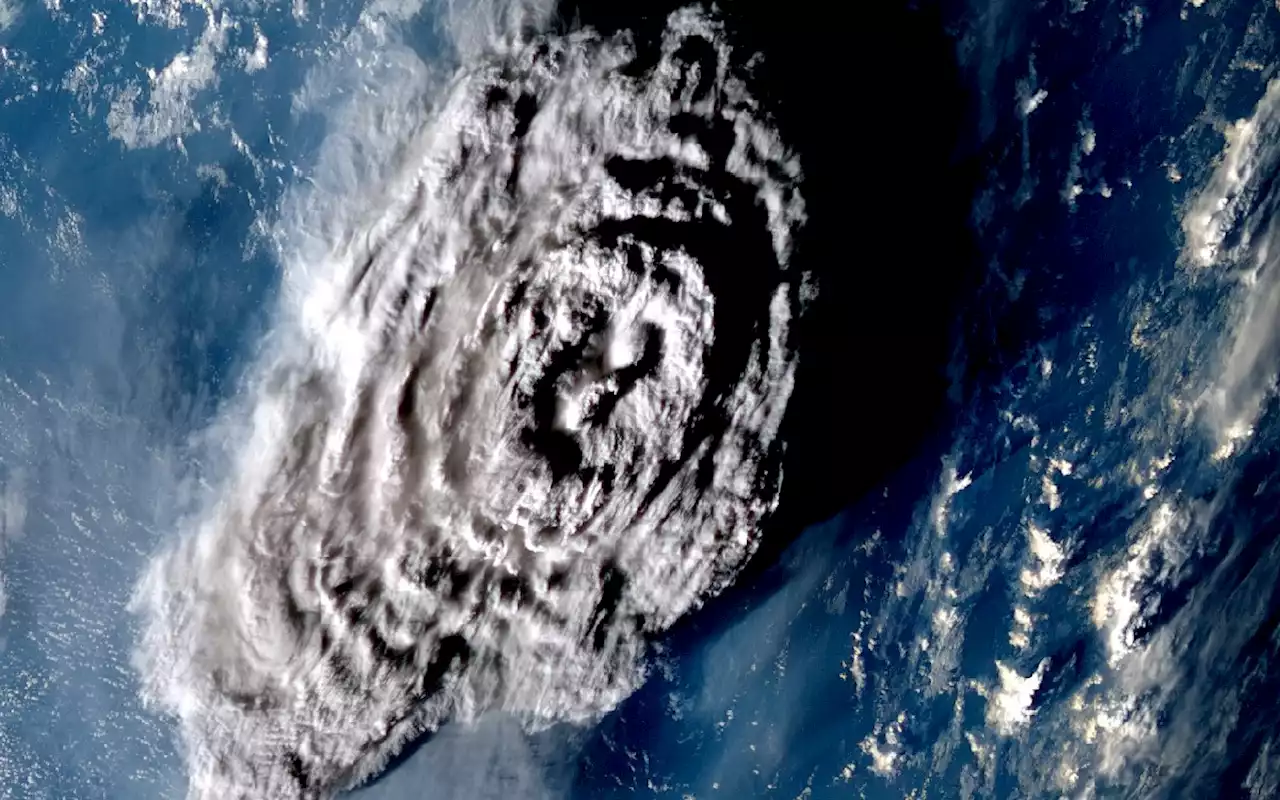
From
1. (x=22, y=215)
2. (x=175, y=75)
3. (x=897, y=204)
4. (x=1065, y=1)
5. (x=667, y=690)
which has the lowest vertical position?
(x=667, y=690)

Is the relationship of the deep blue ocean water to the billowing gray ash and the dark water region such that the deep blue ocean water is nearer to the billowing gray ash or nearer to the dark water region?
the dark water region

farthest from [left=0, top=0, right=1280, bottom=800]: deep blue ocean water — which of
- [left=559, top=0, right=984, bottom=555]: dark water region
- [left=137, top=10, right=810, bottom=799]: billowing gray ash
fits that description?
[left=137, top=10, right=810, bottom=799]: billowing gray ash

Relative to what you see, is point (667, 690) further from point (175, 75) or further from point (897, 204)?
point (175, 75)

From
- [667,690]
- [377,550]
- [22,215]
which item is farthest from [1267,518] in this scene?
[22,215]

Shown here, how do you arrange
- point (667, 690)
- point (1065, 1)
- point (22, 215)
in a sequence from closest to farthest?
point (22, 215), point (1065, 1), point (667, 690)

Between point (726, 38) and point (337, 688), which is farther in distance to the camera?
point (337, 688)

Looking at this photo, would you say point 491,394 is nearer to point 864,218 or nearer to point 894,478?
point 864,218
